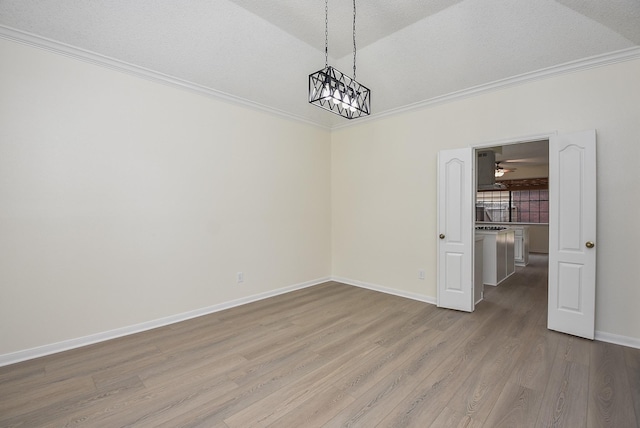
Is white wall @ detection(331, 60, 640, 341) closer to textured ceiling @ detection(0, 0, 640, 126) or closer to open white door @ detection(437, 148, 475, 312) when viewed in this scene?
open white door @ detection(437, 148, 475, 312)

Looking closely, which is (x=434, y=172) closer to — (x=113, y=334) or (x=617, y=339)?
(x=617, y=339)

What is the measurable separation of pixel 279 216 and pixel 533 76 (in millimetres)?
3760

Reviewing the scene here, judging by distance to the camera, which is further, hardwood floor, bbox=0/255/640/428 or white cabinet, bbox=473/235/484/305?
white cabinet, bbox=473/235/484/305

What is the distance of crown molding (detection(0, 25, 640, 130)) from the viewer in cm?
268

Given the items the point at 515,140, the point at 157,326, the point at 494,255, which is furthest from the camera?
the point at 494,255

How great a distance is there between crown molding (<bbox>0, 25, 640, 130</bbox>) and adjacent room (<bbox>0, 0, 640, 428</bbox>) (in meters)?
0.02

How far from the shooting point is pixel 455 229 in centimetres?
394

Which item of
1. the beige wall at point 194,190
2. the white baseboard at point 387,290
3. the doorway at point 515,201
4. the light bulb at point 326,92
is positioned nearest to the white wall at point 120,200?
the beige wall at point 194,190

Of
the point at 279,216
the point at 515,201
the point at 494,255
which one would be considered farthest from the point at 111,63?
the point at 515,201

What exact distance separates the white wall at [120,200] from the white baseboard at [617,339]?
3.93 m

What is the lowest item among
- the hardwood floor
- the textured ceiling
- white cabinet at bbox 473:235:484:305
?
the hardwood floor

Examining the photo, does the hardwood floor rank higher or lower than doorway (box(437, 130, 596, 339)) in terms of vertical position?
lower

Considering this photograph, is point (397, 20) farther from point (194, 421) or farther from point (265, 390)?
point (194, 421)

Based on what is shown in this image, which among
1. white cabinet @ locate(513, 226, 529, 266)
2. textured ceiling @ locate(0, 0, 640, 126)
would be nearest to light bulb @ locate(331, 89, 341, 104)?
textured ceiling @ locate(0, 0, 640, 126)
